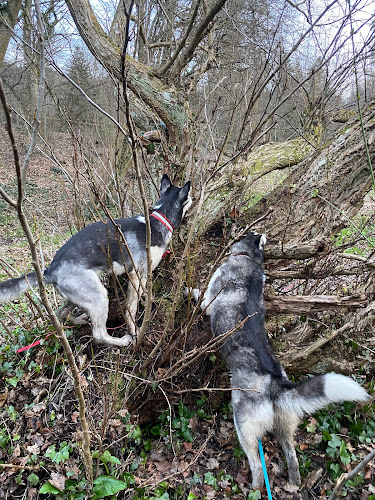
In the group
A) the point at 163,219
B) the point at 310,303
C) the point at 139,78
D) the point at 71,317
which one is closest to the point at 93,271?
the point at 71,317

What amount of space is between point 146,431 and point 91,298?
1.70 metres

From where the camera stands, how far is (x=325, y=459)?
11.6ft

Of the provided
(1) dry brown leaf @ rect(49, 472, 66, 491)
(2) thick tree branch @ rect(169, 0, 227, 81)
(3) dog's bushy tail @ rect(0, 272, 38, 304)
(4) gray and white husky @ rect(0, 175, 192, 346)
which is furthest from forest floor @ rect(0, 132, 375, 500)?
(2) thick tree branch @ rect(169, 0, 227, 81)

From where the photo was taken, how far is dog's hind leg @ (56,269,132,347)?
3.69 meters

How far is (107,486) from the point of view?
103 inches

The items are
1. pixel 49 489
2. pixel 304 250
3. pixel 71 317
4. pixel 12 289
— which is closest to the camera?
pixel 49 489

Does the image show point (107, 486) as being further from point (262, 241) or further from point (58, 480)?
point (262, 241)

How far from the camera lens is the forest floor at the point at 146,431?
9.35 ft

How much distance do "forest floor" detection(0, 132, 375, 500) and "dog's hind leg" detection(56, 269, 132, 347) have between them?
20cm

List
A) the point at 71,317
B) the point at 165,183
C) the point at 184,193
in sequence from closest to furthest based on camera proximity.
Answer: the point at 71,317
the point at 184,193
the point at 165,183

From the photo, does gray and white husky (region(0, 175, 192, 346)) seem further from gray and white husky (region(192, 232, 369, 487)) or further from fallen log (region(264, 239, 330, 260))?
fallen log (region(264, 239, 330, 260))

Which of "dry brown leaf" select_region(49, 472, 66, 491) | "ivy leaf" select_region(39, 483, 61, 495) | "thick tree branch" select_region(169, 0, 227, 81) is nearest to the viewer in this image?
"ivy leaf" select_region(39, 483, 61, 495)

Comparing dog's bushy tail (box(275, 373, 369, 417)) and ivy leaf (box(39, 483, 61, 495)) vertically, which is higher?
dog's bushy tail (box(275, 373, 369, 417))

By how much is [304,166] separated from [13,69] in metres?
18.8
